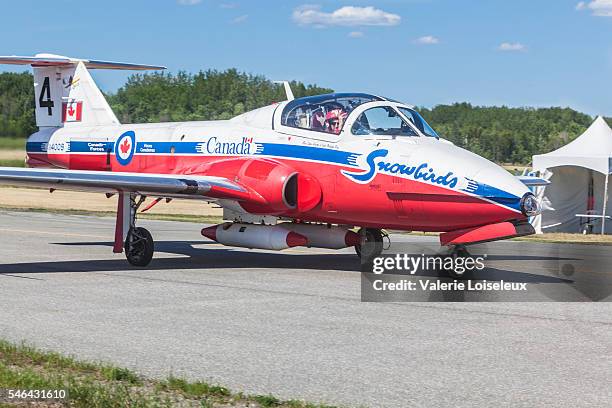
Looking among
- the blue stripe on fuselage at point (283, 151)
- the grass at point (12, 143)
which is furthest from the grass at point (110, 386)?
the grass at point (12, 143)

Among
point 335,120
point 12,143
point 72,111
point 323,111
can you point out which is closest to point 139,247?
point 323,111

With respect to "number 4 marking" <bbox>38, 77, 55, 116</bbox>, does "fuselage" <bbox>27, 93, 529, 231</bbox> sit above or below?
below

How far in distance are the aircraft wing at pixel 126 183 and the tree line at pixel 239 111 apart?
4379 mm

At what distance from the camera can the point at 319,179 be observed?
546 inches

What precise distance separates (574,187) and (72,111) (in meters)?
16.3

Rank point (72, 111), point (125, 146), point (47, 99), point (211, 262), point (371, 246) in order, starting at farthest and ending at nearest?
point (47, 99) < point (72, 111) < point (125, 146) < point (211, 262) < point (371, 246)

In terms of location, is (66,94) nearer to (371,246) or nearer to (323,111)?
(323,111)

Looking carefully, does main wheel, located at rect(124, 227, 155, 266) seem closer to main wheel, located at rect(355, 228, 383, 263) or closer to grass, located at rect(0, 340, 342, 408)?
main wheel, located at rect(355, 228, 383, 263)

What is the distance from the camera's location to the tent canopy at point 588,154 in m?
25.8

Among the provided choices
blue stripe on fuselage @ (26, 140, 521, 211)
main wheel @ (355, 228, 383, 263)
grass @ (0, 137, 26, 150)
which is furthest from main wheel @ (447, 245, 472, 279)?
grass @ (0, 137, 26, 150)

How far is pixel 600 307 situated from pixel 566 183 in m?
18.1

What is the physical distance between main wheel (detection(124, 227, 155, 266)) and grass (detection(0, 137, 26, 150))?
35.6 ft

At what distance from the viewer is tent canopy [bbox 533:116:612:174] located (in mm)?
25766

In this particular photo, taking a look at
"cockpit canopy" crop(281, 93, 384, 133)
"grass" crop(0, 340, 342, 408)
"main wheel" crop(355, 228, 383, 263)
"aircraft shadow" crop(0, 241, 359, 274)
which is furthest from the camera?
"main wheel" crop(355, 228, 383, 263)
